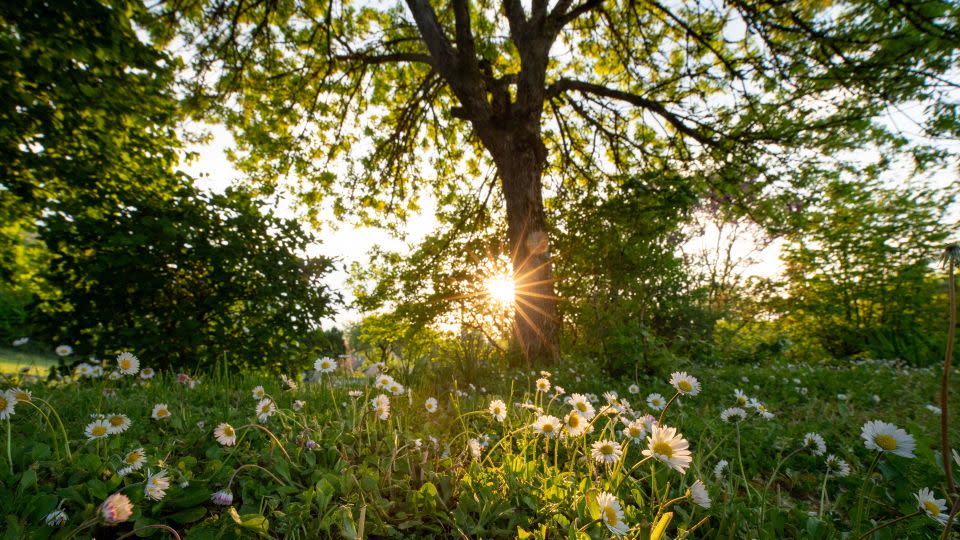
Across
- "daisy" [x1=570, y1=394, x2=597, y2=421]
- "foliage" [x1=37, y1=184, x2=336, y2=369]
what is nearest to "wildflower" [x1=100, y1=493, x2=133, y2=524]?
"daisy" [x1=570, y1=394, x2=597, y2=421]

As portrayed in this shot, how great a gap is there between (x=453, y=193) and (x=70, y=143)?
6338 mm

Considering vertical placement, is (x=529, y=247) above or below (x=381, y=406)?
above

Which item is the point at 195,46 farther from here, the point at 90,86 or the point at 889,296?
the point at 889,296

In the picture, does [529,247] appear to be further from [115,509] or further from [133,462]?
[115,509]

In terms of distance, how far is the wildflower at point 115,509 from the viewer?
0.83m

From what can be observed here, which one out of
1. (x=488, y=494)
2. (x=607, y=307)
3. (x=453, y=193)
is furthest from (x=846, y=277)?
(x=488, y=494)

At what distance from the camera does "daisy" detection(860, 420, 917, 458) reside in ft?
3.69

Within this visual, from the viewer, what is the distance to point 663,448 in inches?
43.2

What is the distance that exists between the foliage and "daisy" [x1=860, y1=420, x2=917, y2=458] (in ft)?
12.9

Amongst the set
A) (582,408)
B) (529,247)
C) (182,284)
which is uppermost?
(529,247)

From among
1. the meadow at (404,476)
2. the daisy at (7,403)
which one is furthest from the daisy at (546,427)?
the daisy at (7,403)

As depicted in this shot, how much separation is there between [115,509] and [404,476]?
Result: 87 centimetres

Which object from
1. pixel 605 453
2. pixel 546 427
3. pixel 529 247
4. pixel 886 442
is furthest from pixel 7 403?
pixel 529 247

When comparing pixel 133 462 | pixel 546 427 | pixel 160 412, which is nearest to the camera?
pixel 133 462
